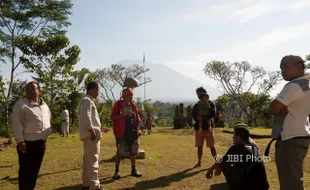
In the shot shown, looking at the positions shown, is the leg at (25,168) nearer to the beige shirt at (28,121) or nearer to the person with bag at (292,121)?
the beige shirt at (28,121)

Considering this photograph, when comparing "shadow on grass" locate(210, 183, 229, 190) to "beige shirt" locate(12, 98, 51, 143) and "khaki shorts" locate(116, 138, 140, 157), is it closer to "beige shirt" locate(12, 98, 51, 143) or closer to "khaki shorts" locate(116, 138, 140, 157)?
"khaki shorts" locate(116, 138, 140, 157)

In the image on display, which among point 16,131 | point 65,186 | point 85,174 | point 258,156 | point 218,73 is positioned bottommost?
point 65,186

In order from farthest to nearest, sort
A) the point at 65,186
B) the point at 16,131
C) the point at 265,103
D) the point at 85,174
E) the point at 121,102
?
the point at 265,103 → the point at 121,102 → the point at 65,186 → the point at 85,174 → the point at 16,131

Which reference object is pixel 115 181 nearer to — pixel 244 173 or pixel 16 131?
pixel 16 131

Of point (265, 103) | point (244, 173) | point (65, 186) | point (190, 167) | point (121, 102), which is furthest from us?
point (265, 103)

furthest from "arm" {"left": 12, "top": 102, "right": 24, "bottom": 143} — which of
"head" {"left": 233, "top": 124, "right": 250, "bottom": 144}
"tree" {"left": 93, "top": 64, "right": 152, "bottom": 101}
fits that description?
"tree" {"left": 93, "top": 64, "right": 152, "bottom": 101}

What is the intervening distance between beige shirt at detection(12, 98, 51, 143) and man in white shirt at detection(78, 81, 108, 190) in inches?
24.1

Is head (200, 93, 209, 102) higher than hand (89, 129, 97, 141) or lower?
higher

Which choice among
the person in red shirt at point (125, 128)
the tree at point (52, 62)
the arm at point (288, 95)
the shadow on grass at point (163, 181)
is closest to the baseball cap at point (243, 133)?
the arm at point (288, 95)

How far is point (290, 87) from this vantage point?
2.91 m

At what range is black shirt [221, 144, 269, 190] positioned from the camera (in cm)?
329

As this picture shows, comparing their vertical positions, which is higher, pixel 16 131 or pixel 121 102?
pixel 121 102

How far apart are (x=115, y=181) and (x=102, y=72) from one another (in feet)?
135

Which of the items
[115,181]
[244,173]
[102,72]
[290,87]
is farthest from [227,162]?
[102,72]
